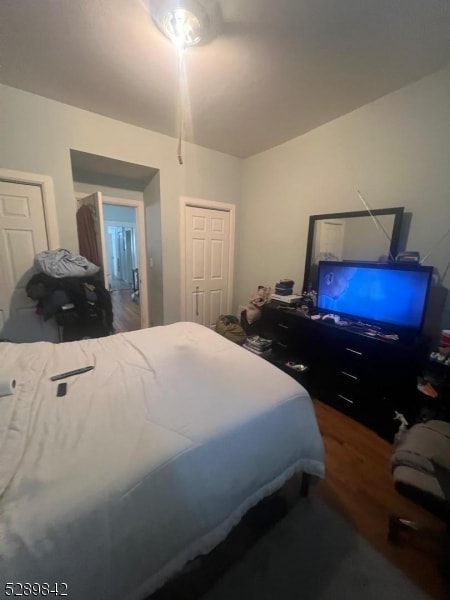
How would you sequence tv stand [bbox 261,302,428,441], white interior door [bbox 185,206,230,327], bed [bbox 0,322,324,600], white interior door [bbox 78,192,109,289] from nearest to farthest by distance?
bed [bbox 0,322,324,600]
tv stand [bbox 261,302,428,441]
white interior door [bbox 78,192,109,289]
white interior door [bbox 185,206,230,327]

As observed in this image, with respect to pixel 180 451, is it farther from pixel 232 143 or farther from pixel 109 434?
pixel 232 143

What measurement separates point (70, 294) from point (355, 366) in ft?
8.86

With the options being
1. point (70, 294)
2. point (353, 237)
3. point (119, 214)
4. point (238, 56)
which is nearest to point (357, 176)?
point (353, 237)

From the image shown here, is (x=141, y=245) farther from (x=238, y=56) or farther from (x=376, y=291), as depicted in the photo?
(x=376, y=291)

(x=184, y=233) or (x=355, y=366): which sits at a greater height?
(x=184, y=233)

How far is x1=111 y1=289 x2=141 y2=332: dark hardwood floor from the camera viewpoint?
4.10 m

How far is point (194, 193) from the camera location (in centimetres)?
313

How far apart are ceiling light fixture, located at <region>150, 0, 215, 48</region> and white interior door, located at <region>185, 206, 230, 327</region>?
5.78 feet

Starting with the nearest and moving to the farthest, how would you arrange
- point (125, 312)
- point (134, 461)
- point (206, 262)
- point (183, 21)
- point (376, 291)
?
point (134, 461) < point (183, 21) < point (376, 291) < point (206, 262) < point (125, 312)

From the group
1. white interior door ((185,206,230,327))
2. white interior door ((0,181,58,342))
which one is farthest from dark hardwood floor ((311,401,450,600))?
white interior door ((0,181,58,342))

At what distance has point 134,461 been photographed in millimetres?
747

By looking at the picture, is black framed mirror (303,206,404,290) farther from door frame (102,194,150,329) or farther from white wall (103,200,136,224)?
white wall (103,200,136,224)


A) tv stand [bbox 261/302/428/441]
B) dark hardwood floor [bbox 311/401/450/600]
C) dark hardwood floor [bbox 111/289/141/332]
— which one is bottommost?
dark hardwood floor [bbox 311/401/450/600]

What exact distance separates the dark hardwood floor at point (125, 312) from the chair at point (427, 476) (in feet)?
12.2
